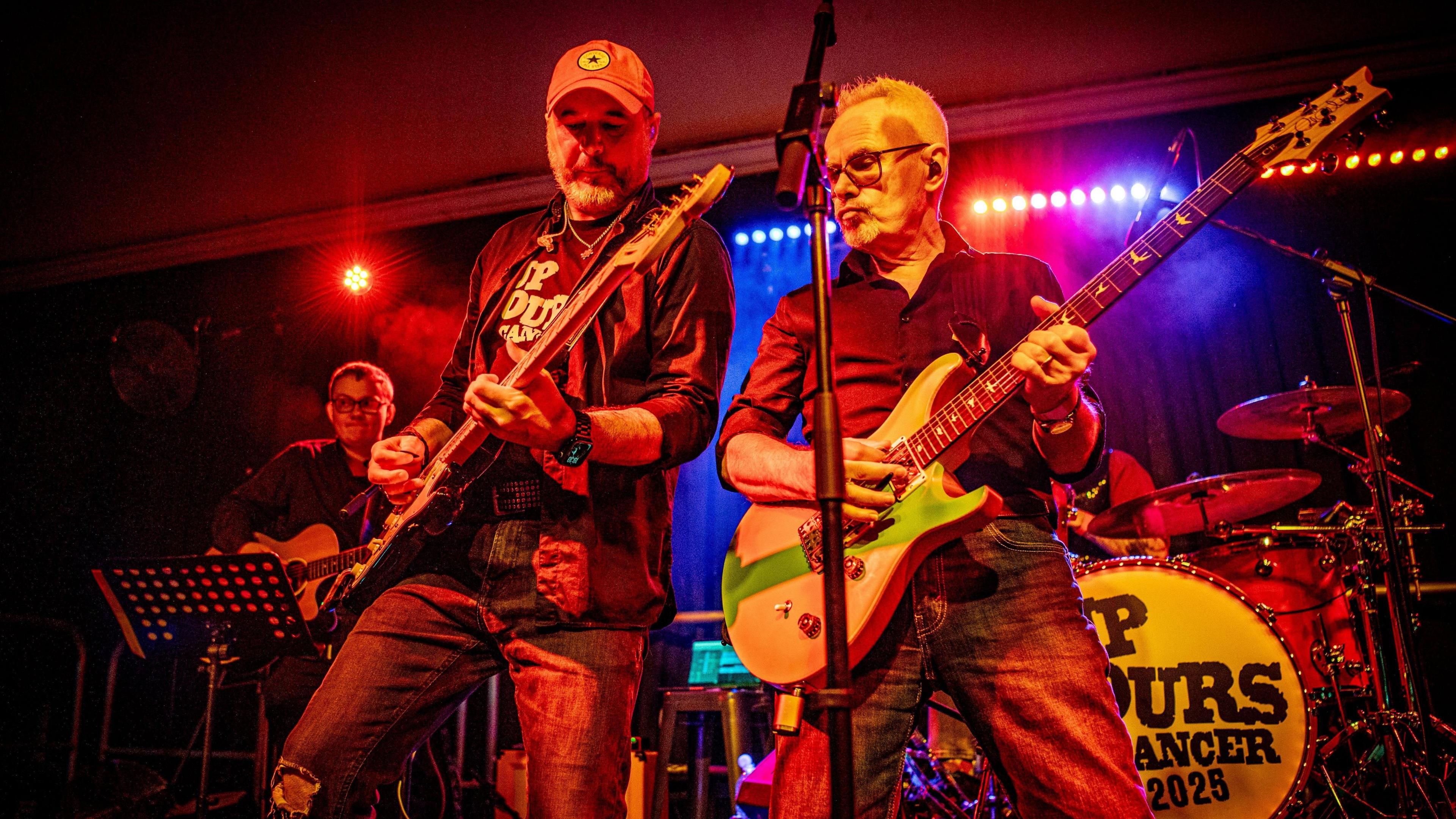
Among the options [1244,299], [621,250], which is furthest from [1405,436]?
[621,250]

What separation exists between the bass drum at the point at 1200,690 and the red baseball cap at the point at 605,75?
259cm

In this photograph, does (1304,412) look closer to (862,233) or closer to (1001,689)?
(862,233)

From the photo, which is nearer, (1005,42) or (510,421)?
(510,421)

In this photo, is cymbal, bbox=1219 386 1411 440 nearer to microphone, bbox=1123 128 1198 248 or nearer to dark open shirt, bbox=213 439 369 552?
microphone, bbox=1123 128 1198 248

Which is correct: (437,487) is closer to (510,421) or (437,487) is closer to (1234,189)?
(510,421)

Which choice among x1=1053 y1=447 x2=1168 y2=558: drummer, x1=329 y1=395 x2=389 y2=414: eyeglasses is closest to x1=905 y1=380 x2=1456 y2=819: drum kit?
x1=1053 y1=447 x2=1168 y2=558: drummer

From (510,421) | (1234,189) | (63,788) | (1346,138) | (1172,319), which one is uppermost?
(1172,319)

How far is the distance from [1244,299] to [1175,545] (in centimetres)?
183

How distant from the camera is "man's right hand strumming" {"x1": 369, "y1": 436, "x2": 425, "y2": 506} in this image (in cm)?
223

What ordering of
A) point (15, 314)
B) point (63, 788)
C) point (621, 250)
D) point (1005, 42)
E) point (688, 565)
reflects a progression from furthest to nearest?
point (15, 314)
point (688, 565)
point (1005, 42)
point (63, 788)
point (621, 250)

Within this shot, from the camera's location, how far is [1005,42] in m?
5.93

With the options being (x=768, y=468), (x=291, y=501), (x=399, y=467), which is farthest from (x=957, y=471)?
(x=291, y=501)

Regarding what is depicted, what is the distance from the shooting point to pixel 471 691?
212 cm

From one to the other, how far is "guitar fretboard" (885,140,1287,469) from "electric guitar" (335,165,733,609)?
0.73 metres
